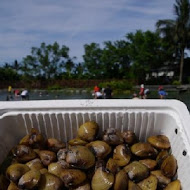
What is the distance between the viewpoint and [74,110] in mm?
2566

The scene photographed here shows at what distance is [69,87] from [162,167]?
51968 millimetres

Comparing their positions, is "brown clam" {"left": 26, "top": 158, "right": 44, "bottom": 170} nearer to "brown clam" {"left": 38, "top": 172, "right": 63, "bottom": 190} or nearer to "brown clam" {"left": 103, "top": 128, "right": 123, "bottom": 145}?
"brown clam" {"left": 38, "top": 172, "right": 63, "bottom": 190}

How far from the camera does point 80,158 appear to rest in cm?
221

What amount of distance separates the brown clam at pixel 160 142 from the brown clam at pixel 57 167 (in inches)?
28.9

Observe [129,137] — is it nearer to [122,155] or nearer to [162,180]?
[122,155]

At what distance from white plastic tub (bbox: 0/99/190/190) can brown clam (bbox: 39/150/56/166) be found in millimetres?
272

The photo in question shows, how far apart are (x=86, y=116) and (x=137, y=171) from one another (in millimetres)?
637

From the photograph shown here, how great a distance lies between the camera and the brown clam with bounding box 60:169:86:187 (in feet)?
6.99

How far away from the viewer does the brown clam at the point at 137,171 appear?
2.24 metres

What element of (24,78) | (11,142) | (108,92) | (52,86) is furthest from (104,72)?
(11,142)

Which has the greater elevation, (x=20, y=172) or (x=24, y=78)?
(x=20, y=172)

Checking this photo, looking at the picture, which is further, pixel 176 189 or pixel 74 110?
pixel 74 110

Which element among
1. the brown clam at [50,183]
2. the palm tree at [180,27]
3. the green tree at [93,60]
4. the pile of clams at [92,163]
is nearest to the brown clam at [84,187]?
the pile of clams at [92,163]

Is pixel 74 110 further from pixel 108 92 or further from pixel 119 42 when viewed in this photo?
pixel 119 42
